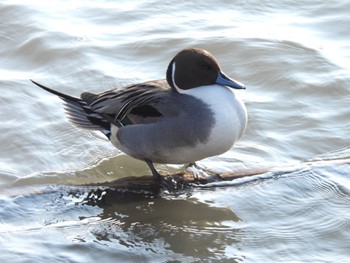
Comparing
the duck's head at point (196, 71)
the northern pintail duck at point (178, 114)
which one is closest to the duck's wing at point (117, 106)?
the northern pintail duck at point (178, 114)

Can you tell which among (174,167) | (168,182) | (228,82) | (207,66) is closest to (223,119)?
(228,82)

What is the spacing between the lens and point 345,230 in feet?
16.8

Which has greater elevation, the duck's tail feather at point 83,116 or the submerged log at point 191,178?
the duck's tail feather at point 83,116

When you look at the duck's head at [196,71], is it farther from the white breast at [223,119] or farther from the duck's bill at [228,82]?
the white breast at [223,119]

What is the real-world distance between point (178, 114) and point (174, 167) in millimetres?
→ 739

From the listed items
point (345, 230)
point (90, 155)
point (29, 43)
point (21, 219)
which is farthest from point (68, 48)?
point (345, 230)

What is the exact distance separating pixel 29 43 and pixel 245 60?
1.97m

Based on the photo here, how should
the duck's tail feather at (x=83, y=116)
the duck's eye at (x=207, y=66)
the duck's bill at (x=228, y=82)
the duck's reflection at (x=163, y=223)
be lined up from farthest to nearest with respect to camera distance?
the duck's tail feather at (x=83, y=116), the duck's eye at (x=207, y=66), the duck's bill at (x=228, y=82), the duck's reflection at (x=163, y=223)

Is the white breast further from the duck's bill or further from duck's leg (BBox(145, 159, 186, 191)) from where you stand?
duck's leg (BBox(145, 159, 186, 191))

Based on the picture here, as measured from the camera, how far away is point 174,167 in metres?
6.32

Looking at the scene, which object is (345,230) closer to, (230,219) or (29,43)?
(230,219)

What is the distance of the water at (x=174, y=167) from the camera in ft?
16.5

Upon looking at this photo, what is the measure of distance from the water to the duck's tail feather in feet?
1.06

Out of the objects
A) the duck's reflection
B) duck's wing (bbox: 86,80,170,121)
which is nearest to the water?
the duck's reflection
